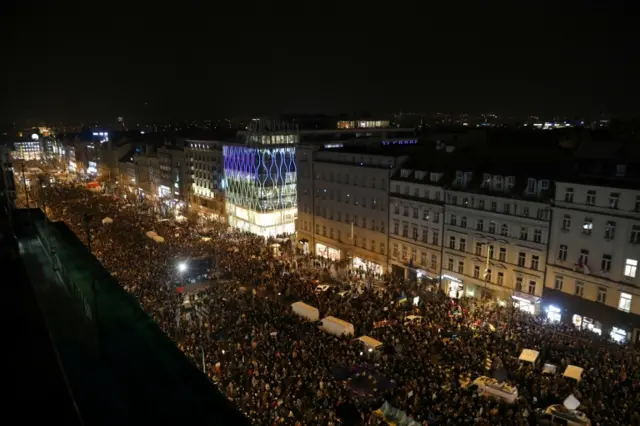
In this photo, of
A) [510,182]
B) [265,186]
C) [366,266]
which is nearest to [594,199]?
[510,182]

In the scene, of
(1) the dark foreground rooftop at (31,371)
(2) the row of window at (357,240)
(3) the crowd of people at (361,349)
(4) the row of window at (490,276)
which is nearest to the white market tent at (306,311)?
(3) the crowd of people at (361,349)

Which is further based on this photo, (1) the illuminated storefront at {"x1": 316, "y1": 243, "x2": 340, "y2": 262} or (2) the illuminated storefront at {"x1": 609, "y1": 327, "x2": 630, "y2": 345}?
(1) the illuminated storefront at {"x1": 316, "y1": 243, "x2": 340, "y2": 262}

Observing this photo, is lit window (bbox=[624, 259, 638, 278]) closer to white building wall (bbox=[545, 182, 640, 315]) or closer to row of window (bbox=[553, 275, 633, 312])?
white building wall (bbox=[545, 182, 640, 315])

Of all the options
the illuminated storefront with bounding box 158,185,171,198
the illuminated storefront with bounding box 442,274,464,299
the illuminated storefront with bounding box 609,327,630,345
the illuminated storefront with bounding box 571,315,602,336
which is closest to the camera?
the illuminated storefront with bounding box 609,327,630,345

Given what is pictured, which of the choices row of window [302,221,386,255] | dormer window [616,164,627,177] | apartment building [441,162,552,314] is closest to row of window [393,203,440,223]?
apartment building [441,162,552,314]

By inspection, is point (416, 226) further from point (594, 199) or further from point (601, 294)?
point (601, 294)
